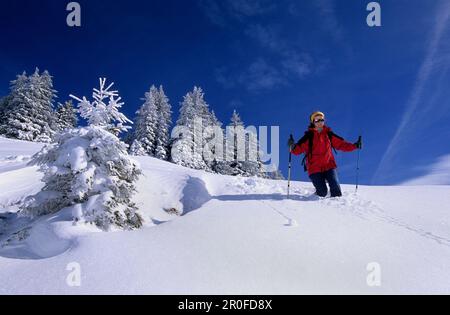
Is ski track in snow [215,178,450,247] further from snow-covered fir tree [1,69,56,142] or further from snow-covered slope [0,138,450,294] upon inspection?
snow-covered fir tree [1,69,56,142]

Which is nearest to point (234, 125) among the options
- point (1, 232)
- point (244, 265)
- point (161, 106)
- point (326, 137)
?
point (161, 106)

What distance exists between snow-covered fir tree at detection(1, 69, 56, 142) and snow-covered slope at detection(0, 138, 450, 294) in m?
31.9

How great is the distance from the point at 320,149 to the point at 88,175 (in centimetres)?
619

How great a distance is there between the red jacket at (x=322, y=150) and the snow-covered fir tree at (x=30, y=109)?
33.6m

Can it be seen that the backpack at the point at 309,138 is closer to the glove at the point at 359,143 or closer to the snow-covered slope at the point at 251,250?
the glove at the point at 359,143

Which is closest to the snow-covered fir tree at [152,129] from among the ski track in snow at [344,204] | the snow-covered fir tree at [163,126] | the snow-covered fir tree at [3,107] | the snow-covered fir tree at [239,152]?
the snow-covered fir tree at [163,126]

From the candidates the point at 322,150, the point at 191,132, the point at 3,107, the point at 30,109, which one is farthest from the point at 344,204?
the point at 3,107

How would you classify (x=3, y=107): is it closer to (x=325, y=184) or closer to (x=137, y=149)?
(x=137, y=149)

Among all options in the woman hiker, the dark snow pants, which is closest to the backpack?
the woman hiker

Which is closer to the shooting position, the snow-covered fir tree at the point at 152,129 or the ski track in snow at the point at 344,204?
the ski track in snow at the point at 344,204

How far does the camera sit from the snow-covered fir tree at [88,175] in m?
6.24

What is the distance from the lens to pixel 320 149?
28.1 feet

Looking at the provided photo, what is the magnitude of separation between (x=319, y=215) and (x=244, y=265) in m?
2.95
